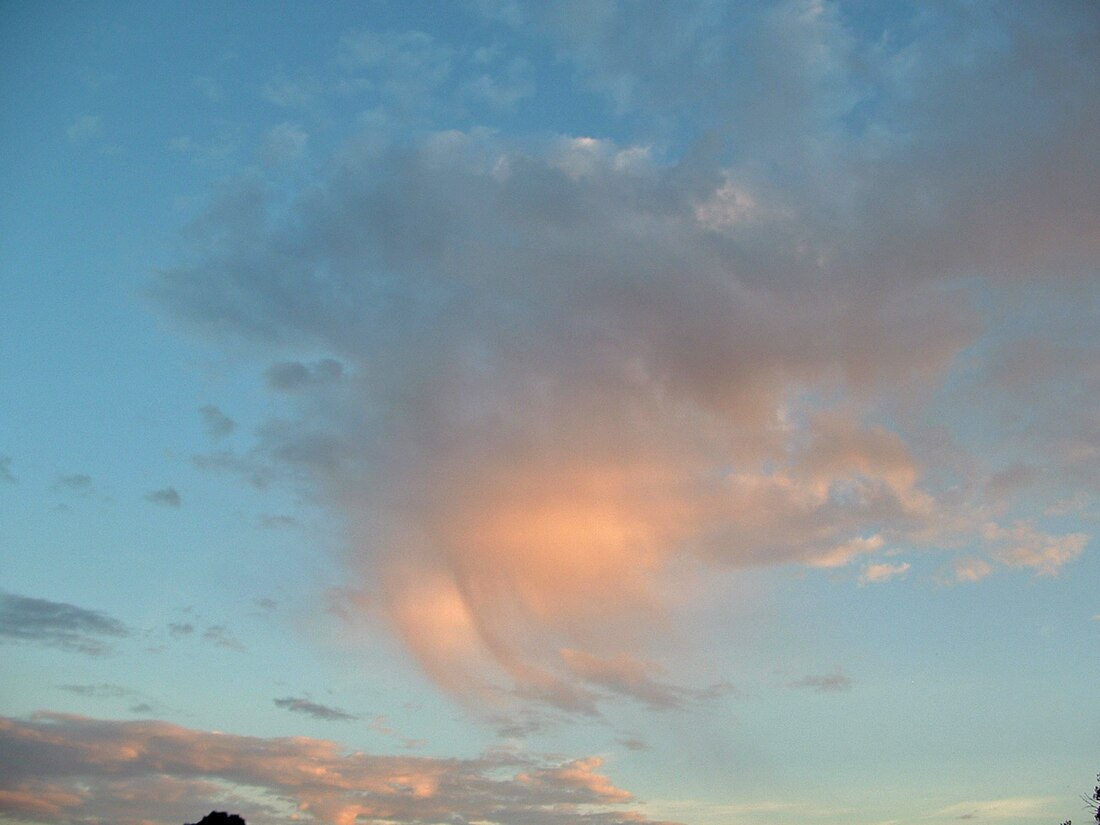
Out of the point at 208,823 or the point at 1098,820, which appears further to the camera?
the point at 208,823

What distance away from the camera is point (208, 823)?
14700cm

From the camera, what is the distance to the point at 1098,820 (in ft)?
391

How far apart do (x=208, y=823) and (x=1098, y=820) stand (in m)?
171
